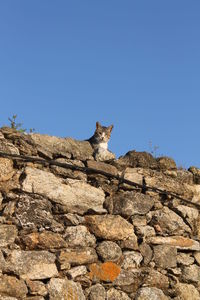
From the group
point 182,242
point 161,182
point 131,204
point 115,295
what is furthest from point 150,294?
point 161,182

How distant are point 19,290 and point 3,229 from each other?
566 millimetres

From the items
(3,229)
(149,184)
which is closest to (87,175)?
(149,184)

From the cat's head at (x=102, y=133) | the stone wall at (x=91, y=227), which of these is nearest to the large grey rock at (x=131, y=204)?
the stone wall at (x=91, y=227)

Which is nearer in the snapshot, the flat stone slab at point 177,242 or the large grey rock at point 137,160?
the flat stone slab at point 177,242

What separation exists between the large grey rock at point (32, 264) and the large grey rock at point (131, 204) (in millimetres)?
1082

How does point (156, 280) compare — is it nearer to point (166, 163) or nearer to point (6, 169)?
point (166, 163)

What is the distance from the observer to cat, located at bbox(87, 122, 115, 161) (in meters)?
5.84

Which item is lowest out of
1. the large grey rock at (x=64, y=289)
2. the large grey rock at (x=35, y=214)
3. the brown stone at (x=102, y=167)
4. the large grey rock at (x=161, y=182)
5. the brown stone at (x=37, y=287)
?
the brown stone at (x=37, y=287)

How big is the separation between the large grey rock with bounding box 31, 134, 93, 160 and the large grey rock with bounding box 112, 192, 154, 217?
0.59m

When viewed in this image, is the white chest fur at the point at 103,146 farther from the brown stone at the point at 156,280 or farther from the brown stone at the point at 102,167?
the brown stone at the point at 156,280

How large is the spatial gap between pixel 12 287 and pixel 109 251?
48.2 inches

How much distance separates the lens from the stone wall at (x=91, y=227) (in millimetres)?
4742

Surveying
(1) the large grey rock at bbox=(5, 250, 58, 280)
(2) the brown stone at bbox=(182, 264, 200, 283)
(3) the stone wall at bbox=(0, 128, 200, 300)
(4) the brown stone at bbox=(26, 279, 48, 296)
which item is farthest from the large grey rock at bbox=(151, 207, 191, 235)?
(4) the brown stone at bbox=(26, 279, 48, 296)

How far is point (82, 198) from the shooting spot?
532 centimetres
